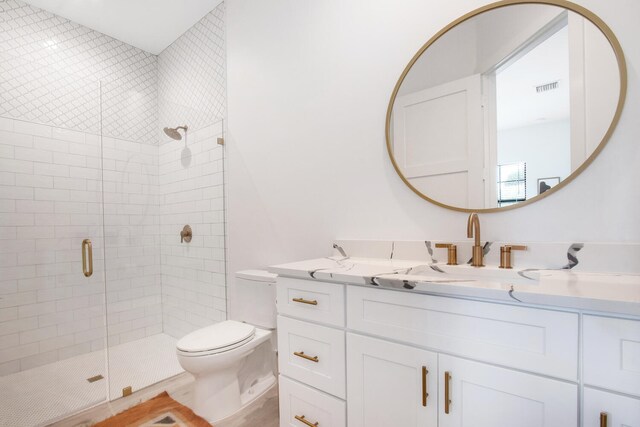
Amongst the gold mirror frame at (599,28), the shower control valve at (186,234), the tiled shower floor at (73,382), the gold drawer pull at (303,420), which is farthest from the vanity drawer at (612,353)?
the shower control valve at (186,234)

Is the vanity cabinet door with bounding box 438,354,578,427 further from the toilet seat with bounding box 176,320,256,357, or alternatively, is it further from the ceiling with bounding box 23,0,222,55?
the ceiling with bounding box 23,0,222,55

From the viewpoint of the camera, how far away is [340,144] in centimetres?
173

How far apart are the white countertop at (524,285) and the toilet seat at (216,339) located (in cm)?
62

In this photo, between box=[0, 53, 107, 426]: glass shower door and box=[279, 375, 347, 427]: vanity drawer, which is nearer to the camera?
box=[279, 375, 347, 427]: vanity drawer

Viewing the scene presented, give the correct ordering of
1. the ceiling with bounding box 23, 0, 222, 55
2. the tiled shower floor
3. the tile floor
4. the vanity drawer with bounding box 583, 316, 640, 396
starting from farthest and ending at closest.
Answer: the ceiling with bounding box 23, 0, 222, 55 → the tiled shower floor → the tile floor → the vanity drawer with bounding box 583, 316, 640, 396

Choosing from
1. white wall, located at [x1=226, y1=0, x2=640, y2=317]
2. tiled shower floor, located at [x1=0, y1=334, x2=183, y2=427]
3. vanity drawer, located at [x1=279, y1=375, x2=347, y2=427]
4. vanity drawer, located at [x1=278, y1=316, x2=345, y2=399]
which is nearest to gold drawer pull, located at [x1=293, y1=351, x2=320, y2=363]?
vanity drawer, located at [x1=278, y1=316, x2=345, y2=399]

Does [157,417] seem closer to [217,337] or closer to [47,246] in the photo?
[217,337]

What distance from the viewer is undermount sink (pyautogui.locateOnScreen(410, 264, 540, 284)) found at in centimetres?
108

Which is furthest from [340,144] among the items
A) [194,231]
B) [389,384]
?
[194,231]

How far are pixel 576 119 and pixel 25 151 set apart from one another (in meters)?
3.27

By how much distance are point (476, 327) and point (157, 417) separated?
1.84m

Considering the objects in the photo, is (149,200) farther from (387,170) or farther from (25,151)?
(387,170)

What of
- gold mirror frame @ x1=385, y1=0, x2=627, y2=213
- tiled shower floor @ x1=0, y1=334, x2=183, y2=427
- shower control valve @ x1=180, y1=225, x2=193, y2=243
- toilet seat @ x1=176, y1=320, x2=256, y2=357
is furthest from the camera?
shower control valve @ x1=180, y1=225, x2=193, y2=243

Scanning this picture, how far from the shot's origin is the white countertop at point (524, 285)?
2.32 ft
